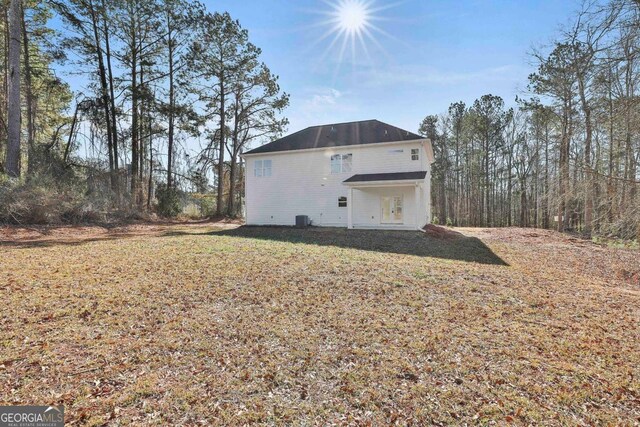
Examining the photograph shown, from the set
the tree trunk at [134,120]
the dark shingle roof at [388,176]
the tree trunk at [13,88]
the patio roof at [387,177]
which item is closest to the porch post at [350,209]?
A: the patio roof at [387,177]

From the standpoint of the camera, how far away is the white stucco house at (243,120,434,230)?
1648 centimetres

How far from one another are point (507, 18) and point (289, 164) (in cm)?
1262

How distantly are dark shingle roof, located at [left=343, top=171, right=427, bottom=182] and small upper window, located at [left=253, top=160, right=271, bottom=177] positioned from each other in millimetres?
5348

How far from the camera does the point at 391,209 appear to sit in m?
17.3

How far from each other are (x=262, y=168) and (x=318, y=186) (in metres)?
4.06

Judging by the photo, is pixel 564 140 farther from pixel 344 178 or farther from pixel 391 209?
pixel 344 178

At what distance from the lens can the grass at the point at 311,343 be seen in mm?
2604

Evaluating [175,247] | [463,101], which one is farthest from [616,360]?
[463,101]

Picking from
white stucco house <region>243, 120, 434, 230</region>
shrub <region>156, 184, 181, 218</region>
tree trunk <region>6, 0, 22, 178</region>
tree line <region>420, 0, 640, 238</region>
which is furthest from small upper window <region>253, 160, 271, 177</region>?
tree line <region>420, 0, 640, 238</region>

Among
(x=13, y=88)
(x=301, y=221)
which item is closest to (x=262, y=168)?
(x=301, y=221)

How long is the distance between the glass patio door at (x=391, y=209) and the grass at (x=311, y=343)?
985 centimetres

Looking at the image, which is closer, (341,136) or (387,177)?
(387,177)

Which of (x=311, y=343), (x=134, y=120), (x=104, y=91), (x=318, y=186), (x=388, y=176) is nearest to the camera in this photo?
(x=311, y=343)

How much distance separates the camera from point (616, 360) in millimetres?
3496
